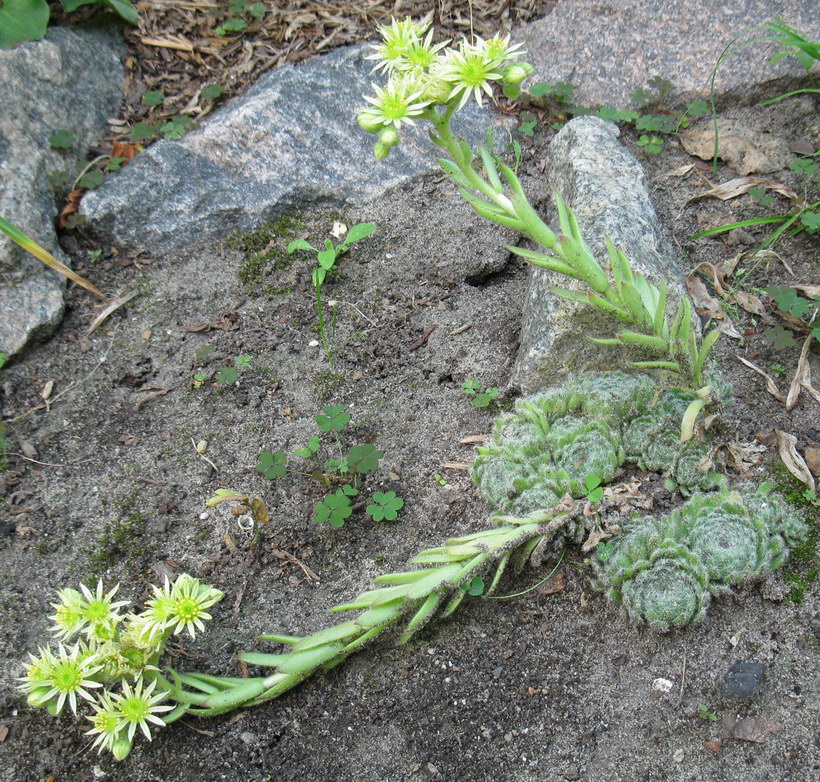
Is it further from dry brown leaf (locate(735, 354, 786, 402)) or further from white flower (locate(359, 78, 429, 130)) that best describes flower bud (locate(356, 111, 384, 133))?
dry brown leaf (locate(735, 354, 786, 402))

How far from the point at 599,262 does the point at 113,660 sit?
1.91m

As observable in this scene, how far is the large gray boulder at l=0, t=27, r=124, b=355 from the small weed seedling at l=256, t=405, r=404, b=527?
1.22 m

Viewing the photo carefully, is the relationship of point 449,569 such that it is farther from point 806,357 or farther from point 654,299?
point 806,357

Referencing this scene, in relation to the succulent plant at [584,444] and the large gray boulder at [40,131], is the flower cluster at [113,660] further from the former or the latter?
the large gray boulder at [40,131]

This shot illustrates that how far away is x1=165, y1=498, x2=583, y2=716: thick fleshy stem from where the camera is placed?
2.04 meters

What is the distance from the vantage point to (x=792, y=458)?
7.72ft

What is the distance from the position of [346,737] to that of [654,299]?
5.12 feet

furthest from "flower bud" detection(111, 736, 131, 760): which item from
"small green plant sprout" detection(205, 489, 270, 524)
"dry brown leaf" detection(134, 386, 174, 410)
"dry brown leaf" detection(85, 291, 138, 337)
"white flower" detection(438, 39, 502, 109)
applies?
"white flower" detection(438, 39, 502, 109)

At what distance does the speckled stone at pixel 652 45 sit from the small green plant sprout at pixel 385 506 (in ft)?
7.56

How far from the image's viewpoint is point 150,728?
2057mm

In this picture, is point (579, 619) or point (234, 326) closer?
point (579, 619)

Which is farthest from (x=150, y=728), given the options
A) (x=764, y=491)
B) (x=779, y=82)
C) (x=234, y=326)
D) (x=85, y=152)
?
(x=779, y=82)

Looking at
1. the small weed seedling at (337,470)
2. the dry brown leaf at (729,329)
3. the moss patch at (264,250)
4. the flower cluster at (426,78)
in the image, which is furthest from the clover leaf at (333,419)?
the dry brown leaf at (729,329)

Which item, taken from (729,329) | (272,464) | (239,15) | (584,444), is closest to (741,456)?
(584,444)
